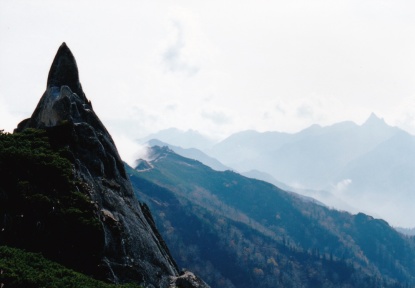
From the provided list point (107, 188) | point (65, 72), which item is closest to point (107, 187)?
point (107, 188)

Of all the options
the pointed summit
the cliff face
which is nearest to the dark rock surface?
the cliff face

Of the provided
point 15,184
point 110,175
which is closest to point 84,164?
point 110,175

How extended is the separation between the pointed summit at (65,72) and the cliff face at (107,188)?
0.15 m

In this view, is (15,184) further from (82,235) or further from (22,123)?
(22,123)

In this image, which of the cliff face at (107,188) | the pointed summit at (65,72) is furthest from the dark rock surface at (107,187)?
the pointed summit at (65,72)

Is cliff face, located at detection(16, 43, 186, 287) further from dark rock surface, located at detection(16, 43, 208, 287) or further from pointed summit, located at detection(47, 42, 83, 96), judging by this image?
pointed summit, located at detection(47, 42, 83, 96)

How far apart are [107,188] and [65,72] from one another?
915 inches

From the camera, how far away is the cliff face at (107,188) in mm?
31703

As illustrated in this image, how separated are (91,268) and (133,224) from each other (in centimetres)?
994

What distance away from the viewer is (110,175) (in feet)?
139

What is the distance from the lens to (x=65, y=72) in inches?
2141

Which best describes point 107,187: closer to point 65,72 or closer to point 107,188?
point 107,188

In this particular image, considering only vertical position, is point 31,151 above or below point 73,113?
below

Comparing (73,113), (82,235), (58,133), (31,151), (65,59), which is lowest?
(82,235)
